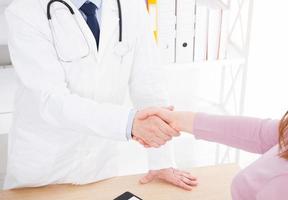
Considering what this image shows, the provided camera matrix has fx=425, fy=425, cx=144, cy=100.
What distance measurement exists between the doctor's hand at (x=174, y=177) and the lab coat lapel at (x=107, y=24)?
0.42 m

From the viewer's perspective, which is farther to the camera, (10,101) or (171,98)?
(171,98)

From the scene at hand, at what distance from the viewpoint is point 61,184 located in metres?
1.37

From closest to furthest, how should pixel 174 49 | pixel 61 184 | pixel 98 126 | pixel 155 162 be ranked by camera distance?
pixel 98 126 → pixel 61 184 → pixel 155 162 → pixel 174 49

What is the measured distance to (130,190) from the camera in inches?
51.3

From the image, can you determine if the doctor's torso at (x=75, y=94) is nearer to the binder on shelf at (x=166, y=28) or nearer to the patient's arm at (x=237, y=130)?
the patient's arm at (x=237, y=130)

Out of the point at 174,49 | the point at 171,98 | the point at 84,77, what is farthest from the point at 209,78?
the point at 84,77

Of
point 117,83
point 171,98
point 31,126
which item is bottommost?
point 171,98

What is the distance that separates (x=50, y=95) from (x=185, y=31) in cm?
88

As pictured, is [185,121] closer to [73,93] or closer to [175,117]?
[175,117]

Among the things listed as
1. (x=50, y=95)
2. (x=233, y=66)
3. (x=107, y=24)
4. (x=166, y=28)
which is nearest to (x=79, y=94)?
(x=50, y=95)

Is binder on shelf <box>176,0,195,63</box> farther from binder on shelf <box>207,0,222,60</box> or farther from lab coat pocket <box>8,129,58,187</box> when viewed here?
lab coat pocket <box>8,129,58,187</box>

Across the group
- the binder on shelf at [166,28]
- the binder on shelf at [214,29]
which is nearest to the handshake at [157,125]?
the binder on shelf at [166,28]

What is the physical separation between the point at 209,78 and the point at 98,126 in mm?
1383

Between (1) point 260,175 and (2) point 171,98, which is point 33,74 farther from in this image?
(2) point 171,98
